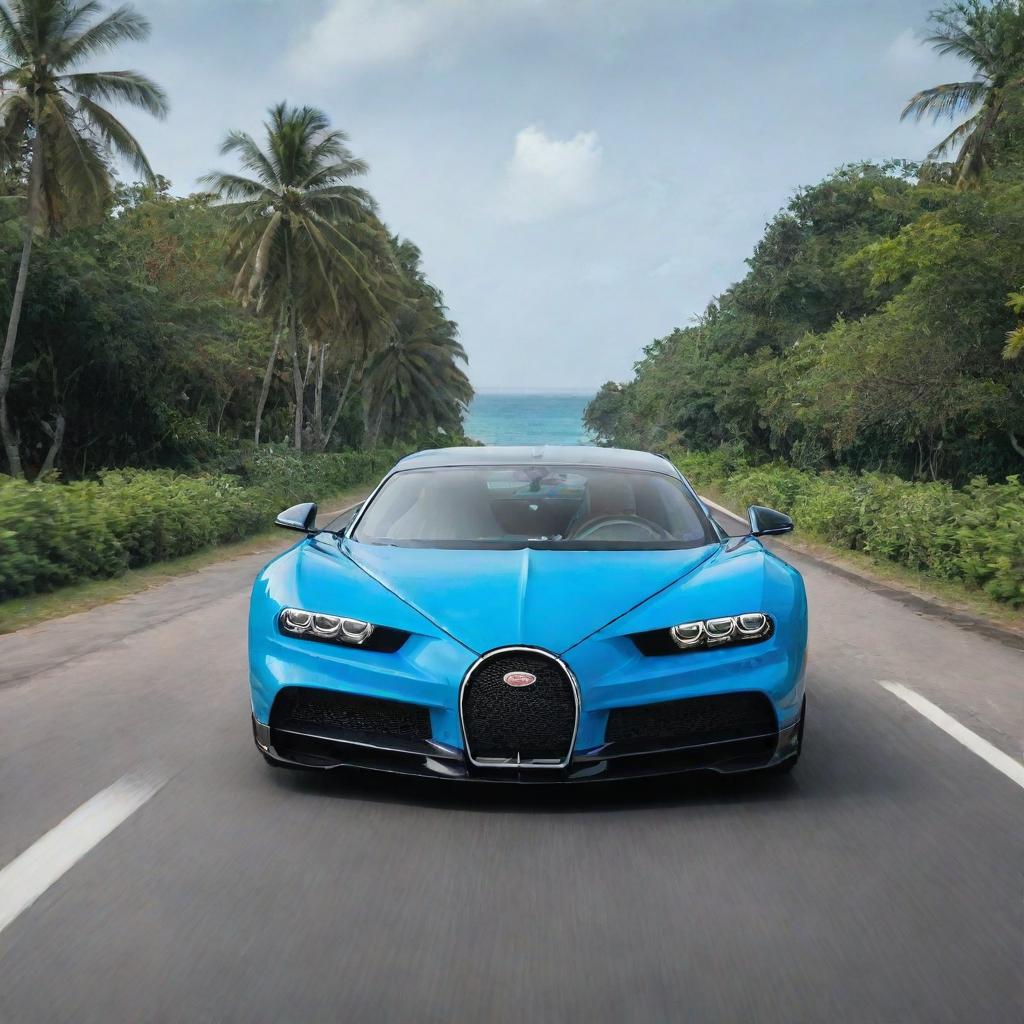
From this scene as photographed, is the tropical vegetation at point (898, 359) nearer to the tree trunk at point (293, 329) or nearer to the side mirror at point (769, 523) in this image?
the side mirror at point (769, 523)

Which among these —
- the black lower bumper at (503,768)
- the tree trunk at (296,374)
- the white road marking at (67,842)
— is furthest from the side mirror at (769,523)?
the tree trunk at (296,374)

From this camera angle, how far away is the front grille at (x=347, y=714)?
434cm

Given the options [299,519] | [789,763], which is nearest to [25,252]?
[299,519]

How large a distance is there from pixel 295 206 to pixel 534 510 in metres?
34.0

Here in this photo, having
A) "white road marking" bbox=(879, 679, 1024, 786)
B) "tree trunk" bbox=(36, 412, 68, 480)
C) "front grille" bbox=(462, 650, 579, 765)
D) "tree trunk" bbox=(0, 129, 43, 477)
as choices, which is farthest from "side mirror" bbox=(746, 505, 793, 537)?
"tree trunk" bbox=(36, 412, 68, 480)

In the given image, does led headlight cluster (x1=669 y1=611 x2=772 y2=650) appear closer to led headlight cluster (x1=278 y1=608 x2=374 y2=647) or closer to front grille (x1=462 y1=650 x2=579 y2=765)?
front grille (x1=462 y1=650 x2=579 y2=765)

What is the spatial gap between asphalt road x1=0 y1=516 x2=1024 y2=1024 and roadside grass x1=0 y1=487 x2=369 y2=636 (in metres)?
5.11

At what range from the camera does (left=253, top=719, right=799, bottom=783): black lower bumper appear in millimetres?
4285

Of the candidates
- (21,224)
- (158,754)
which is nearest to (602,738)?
(158,754)

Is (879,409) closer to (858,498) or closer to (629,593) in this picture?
(858,498)

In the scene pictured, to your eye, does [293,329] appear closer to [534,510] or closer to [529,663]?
[534,510]

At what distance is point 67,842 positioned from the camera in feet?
13.3

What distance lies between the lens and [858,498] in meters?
19.7

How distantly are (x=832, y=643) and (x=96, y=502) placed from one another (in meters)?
9.57
